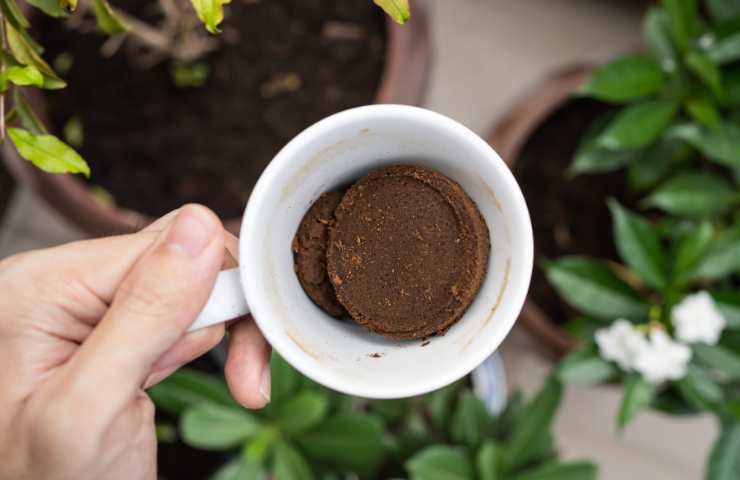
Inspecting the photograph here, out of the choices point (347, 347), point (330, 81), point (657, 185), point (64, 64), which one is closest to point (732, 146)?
point (657, 185)

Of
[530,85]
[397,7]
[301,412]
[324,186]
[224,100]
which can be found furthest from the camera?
[530,85]

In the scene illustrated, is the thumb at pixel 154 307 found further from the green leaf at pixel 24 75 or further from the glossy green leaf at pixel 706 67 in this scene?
the glossy green leaf at pixel 706 67

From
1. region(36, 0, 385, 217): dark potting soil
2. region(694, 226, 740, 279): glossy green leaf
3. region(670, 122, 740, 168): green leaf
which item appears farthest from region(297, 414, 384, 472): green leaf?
region(670, 122, 740, 168): green leaf

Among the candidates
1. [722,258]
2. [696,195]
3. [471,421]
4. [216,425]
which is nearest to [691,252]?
[722,258]

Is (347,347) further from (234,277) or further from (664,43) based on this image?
(664,43)

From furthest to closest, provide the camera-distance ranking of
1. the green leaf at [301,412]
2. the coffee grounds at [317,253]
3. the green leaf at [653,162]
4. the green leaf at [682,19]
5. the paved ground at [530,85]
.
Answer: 1. the paved ground at [530,85]
2. the green leaf at [653,162]
3. the green leaf at [682,19]
4. the green leaf at [301,412]
5. the coffee grounds at [317,253]

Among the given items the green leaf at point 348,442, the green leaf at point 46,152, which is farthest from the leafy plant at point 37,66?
the green leaf at point 348,442

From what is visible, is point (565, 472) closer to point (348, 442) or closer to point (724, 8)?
point (348, 442)
